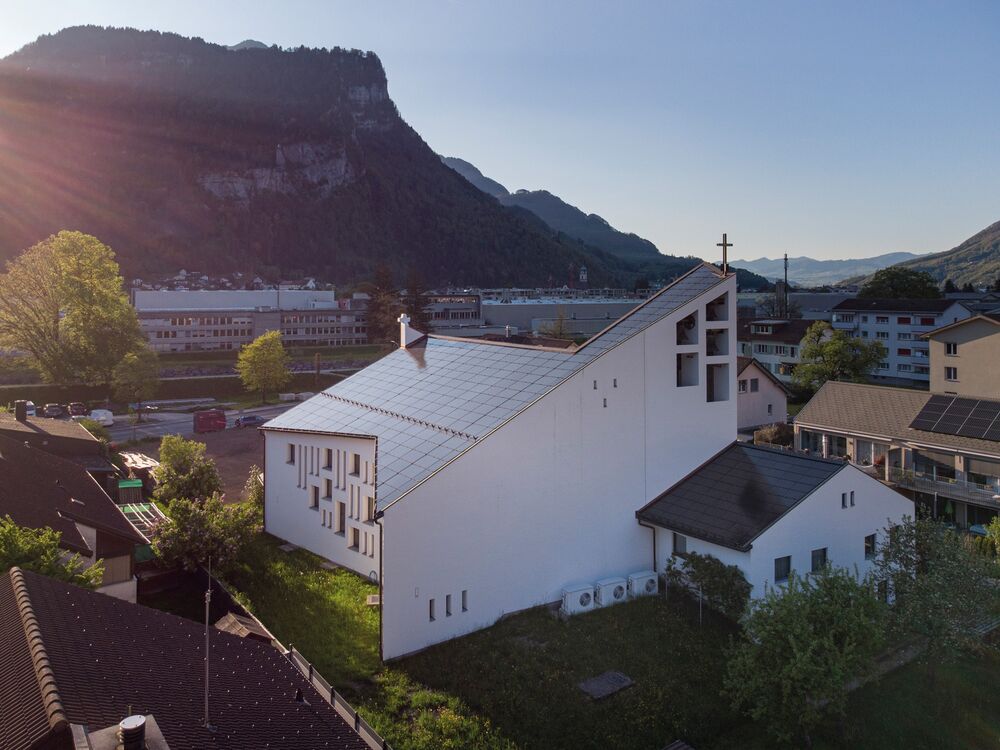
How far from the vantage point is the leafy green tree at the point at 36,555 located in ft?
45.4

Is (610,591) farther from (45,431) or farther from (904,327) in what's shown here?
(904,327)

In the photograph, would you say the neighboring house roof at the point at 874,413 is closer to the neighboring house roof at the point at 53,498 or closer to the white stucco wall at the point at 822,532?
the white stucco wall at the point at 822,532

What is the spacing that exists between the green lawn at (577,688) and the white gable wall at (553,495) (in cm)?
112

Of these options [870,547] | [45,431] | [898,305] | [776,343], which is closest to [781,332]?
[776,343]

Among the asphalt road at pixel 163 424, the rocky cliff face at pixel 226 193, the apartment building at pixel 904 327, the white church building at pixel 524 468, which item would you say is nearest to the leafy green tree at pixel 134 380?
the asphalt road at pixel 163 424

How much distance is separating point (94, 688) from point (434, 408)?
611 inches

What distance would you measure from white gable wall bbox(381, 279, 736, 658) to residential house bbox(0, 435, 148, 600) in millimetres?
7689

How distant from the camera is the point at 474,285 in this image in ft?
568

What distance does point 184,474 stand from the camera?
28.2 m

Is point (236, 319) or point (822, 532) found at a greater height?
point (236, 319)

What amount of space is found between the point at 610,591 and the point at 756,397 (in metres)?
28.9

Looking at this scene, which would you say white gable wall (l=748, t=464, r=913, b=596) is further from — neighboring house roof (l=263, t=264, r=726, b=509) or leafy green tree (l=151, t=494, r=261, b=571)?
leafy green tree (l=151, t=494, r=261, b=571)

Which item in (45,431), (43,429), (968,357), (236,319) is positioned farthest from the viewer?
(236,319)

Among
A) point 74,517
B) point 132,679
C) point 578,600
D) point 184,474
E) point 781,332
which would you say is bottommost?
point 578,600
